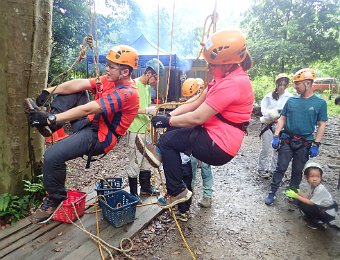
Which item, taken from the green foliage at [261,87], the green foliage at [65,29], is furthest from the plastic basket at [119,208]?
the green foliage at [261,87]

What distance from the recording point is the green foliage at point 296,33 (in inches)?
495

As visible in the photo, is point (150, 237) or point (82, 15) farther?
point (82, 15)

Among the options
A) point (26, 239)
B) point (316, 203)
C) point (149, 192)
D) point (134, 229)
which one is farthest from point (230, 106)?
point (26, 239)

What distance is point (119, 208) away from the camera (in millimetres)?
3348

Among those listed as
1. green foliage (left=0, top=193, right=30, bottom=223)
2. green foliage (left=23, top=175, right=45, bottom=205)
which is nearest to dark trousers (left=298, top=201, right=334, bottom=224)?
green foliage (left=23, top=175, right=45, bottom=205)

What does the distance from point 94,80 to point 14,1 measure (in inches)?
50.5

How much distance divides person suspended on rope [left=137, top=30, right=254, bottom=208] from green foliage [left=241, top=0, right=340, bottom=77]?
1128 cm

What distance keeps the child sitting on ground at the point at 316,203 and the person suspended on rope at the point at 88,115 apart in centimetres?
A: 267

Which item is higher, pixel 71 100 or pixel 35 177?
pixel 71 100

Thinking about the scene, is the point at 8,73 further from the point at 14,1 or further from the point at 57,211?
the point at 57,211

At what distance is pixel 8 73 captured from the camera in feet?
10.6

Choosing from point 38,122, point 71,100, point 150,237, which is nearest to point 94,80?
point 71,100

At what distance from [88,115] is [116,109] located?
1.15ft

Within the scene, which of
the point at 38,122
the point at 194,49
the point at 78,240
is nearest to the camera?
the point at 38,122
